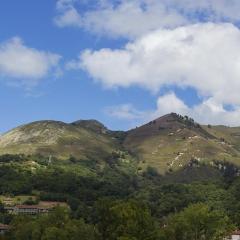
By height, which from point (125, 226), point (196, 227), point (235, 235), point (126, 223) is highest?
point (126, 223)

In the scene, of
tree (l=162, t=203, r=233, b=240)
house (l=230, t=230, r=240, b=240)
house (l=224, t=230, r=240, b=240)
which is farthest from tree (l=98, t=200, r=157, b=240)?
house (l=230, t=230, r=240, b=240)

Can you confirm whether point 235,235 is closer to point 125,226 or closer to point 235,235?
point 235,235

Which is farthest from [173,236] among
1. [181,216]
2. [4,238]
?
[4,238]

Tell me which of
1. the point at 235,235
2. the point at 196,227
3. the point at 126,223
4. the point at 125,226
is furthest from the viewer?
the point at 235,235

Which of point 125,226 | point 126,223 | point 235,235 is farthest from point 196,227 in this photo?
point 235,235

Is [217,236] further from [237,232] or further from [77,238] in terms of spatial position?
[77,238]

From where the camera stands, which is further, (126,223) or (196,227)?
(196,227)

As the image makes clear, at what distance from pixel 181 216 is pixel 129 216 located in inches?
959

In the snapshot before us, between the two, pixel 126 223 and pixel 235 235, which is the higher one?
pixel 126 223

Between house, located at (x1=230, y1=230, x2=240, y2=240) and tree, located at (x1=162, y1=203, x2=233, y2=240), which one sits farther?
house, located at (x1=230, y1=230, x2=240, y2=240)

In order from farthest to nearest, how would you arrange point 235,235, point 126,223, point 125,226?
1. point 235,235
2. point 126,223
3. point 125,226

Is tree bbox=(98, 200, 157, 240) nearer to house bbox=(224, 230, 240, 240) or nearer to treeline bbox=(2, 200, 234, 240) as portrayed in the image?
treeline bbox=(2, 200, 234, 240)

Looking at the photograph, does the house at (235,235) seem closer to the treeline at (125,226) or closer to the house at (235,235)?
the house at (235,235)

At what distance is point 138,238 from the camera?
133 m
